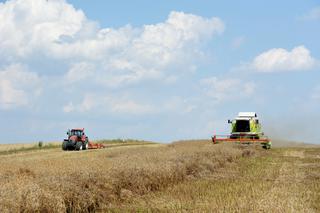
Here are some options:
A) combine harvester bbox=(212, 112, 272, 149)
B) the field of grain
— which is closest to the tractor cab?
combine harvester bbox=(212, 112, 272, 149)

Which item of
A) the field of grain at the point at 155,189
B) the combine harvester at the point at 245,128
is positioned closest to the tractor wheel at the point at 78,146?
the combine harvester at the point at 245,128

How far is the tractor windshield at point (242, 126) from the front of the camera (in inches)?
1550

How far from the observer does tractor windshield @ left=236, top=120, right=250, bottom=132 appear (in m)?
39.4

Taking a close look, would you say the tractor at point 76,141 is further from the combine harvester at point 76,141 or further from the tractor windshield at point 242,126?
the tractor windshield at point 242,126

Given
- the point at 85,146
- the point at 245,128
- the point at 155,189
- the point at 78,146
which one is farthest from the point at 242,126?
the point at 155,189

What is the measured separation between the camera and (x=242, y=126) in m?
39.5

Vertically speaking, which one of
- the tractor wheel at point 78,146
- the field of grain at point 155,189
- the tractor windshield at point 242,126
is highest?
the tractor windshield at point 242,126

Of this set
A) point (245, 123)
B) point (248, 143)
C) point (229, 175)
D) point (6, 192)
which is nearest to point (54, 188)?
point (6, 192)

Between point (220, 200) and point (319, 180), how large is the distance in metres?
6.10

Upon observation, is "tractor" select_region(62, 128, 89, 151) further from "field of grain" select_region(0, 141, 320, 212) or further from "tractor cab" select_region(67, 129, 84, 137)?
"field of grain" select_region(0, 141, 320, 212)

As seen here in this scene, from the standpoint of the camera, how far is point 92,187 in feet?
40.1

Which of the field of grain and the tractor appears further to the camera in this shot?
the tractor

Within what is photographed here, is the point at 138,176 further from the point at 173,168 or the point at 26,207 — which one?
the point at 26,207

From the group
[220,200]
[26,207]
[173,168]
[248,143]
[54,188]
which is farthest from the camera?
[248,143]
